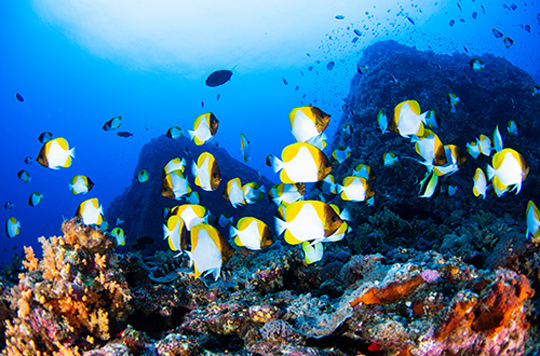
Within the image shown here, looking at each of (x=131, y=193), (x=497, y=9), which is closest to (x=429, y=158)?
(x=131, y=193)

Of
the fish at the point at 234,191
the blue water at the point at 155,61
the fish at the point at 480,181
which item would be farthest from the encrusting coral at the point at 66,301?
the blue water at the point at 155,61

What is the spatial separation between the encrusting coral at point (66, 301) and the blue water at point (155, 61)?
3539 cm

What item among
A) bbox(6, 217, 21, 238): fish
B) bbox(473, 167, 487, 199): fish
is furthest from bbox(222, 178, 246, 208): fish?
bbox(6, 217, 21, 238): fish

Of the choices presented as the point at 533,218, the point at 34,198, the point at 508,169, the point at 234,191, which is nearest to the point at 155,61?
the point at 34,198

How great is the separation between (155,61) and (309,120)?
7930cm

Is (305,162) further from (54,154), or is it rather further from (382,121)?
(54,154)

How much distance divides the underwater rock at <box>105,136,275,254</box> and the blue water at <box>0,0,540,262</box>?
22278 millimetres

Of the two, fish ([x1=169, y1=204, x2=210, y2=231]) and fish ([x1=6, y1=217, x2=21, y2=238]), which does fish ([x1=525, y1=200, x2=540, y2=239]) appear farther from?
fish ([x1=6, y1=217, x2=21, y2=238])

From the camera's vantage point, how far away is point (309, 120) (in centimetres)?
271

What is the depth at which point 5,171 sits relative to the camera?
94875 mm

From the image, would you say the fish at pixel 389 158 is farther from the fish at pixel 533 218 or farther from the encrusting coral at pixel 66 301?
the encrusting coral at pixel 66 301

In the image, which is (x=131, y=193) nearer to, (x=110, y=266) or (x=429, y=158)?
(x=110, y=266)

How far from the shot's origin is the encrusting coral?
101 inches

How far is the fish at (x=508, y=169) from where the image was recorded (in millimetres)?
2832
